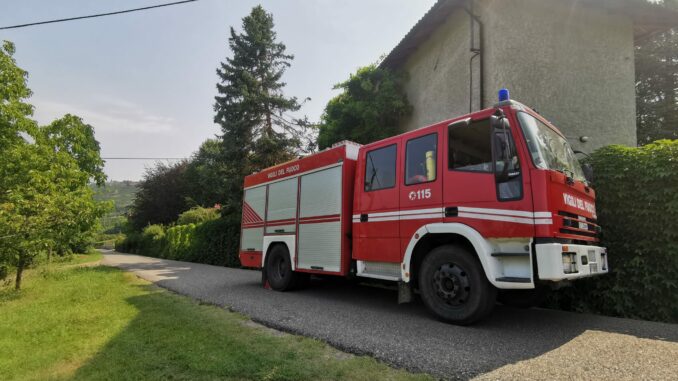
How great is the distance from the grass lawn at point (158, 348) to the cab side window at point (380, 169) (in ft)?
8.66

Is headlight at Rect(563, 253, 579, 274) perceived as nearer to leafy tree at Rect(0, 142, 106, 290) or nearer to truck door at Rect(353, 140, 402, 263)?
truck door at Rect(353, 140, 402, 263)

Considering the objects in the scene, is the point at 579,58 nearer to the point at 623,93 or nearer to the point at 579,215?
the point at 623,93

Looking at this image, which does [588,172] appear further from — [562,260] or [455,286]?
[455,286]

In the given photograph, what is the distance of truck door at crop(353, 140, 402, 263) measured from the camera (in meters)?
5.63

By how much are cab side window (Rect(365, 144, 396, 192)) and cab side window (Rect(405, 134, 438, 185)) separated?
11.3 inches

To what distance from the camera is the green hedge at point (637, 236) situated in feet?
16.8

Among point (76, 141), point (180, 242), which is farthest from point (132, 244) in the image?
point (76, 141)

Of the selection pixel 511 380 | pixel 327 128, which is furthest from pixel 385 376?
pixel 327 128

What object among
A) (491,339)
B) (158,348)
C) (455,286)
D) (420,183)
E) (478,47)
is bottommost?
(158,348)

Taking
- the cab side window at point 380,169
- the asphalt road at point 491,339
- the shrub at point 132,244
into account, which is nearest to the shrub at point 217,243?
the asphalt road at point 491,339

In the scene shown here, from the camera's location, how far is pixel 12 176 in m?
9.55

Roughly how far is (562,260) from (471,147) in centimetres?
166

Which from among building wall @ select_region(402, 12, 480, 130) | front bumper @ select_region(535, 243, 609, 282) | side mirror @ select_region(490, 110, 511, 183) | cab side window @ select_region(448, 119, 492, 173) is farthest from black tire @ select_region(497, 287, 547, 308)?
building wall @ select_region(402, 12, 480, 130)

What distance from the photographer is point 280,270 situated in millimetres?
8211
